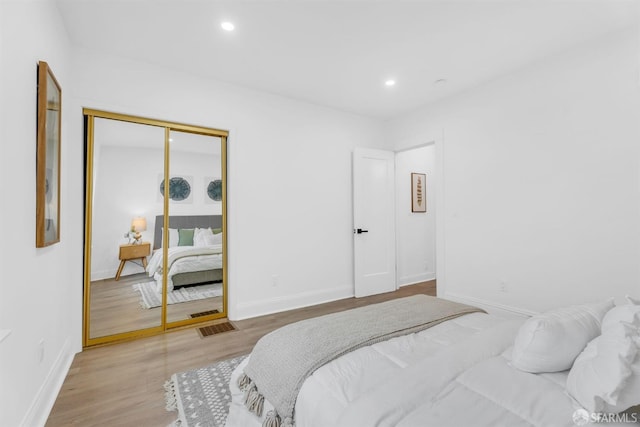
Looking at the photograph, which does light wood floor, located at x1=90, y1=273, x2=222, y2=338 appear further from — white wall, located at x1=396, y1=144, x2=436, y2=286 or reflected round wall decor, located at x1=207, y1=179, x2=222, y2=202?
white wall, located at x1=396, y1=144, x2=436, y2=286

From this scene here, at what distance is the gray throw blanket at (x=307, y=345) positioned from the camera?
1.24 m

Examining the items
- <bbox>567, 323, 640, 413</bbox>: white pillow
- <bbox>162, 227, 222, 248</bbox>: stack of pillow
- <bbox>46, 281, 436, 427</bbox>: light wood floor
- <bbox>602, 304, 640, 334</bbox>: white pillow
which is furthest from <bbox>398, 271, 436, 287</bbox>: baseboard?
<bbox>567, 323, 640, 413</bbox>: white pillow

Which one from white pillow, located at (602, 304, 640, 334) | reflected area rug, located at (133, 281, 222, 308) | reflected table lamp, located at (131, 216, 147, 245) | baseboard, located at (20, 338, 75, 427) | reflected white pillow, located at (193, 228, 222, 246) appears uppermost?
reflected table lamp, located at (131, 216, 147, 245)

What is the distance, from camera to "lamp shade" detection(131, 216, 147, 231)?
294 cm

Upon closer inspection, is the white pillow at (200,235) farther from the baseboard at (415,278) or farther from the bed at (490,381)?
the baseboard at (415,278)

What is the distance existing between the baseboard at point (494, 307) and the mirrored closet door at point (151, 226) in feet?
9.11

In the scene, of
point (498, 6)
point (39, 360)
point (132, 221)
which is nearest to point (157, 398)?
point (39, 360)

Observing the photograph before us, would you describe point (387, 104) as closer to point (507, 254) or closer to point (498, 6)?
point (498, 6)

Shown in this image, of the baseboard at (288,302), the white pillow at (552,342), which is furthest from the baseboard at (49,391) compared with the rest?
the white pillow at (552,342)

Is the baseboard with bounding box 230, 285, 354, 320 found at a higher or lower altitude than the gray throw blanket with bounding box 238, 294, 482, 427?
lower

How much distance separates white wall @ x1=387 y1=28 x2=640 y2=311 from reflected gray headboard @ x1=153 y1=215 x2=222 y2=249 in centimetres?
279

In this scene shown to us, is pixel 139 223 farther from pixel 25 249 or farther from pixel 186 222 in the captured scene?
pixel 25 249

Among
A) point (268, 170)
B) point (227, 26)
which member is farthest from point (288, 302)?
point (227, 26)

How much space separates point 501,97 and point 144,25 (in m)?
3.49
